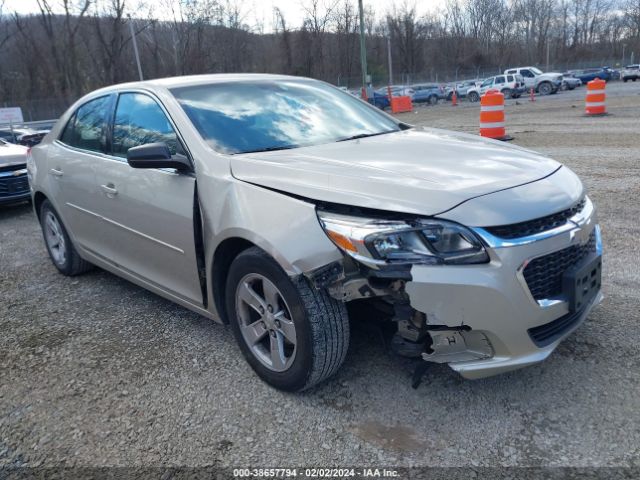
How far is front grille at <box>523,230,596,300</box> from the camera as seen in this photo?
7.60ft

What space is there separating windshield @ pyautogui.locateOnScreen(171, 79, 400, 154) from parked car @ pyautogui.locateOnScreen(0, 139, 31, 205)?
19.2ft

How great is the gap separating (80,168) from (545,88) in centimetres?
3706

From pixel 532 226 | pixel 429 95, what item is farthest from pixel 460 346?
pixel 429 95

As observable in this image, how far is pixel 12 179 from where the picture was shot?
→ 323 inches

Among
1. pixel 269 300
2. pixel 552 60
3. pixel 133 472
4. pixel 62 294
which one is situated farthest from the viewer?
pixel 552 60

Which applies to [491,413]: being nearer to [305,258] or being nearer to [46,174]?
[305,258]

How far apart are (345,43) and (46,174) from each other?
221 ft

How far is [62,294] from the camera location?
14.9 ft

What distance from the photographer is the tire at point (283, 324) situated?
252 centimetres

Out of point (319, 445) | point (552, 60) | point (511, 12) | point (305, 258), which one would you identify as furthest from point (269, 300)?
point (511, 12)

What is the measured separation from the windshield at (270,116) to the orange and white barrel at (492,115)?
7834mm

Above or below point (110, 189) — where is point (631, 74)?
above

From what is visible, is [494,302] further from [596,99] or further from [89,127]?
[596,99]

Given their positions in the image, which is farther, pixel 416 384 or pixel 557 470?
pixel 416 384
